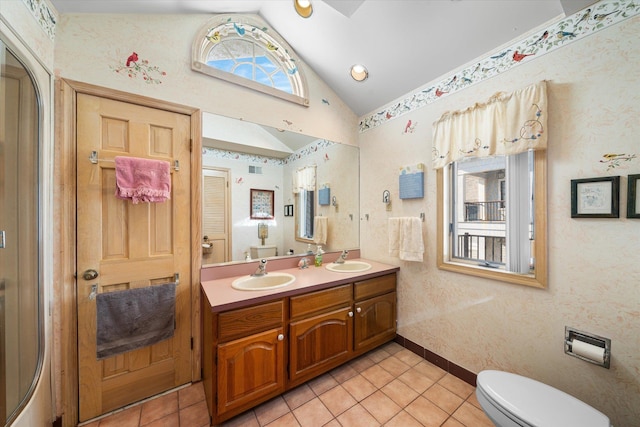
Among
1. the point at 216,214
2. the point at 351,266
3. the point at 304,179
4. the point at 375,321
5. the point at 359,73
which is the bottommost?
the point at 375,321

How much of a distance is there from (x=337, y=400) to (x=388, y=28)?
106 inches

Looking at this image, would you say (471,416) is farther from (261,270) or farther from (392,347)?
(261,270)

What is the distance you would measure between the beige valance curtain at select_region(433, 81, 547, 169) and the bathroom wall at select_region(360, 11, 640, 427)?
0.27 ft

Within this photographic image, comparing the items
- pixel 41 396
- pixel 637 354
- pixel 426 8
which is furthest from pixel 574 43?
pixel 41 396

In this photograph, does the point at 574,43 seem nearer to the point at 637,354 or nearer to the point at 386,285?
the point at 637,354

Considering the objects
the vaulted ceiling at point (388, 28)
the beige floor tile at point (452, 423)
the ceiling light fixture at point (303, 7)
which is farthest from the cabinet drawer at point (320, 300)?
the ceiling light fixture at point (303, 7)

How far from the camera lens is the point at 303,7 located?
5.65 ft

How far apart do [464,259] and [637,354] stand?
2.90 ft

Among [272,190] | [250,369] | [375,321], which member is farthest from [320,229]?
[250,369]

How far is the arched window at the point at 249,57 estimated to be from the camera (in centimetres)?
179

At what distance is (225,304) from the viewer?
4.25 ft

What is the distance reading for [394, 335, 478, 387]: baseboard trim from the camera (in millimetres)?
1728

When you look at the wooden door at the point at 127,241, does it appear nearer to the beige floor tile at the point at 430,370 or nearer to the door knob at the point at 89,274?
the door knob at the point at 89,274

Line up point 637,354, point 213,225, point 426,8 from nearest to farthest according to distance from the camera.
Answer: point 637,354, point 426,8, point 213,225
